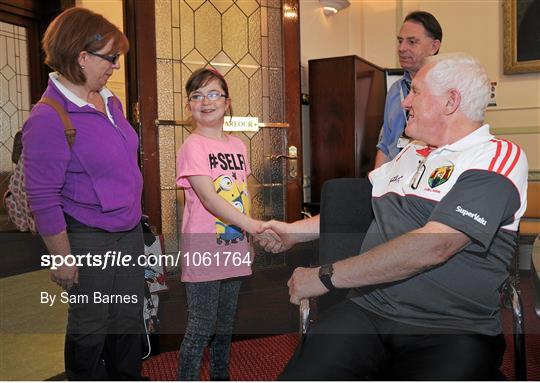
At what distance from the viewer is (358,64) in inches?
156

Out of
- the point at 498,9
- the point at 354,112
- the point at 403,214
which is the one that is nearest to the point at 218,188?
the point at 403,214

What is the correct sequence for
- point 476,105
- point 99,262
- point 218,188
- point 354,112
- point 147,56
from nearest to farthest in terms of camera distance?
point 476,105 → point 99,262 → point 218,188 → point 147,56 → point 354,112

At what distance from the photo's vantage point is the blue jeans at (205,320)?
1905 mm

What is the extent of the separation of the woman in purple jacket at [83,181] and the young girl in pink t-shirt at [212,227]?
0.26 m

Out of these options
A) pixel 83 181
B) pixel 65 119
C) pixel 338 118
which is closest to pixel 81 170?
pixel 83 181

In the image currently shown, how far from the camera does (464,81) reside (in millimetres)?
1379

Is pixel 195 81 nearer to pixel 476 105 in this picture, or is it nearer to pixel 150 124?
pixel 150 124

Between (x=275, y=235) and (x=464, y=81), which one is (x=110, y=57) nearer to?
(x=275, y=235)

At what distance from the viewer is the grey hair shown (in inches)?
54.3

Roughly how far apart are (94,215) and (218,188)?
0.50 meters

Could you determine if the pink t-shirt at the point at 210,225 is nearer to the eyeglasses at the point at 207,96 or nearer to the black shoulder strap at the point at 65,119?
the eyeglasses at the point at 207,96

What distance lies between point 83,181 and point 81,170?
0.12 feet

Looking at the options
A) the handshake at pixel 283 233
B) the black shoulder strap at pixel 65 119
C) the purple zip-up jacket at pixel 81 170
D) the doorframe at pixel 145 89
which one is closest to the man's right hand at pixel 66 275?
the purple zip-up jacket at pixel 81 170

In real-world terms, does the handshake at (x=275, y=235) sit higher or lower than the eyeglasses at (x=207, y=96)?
lower
